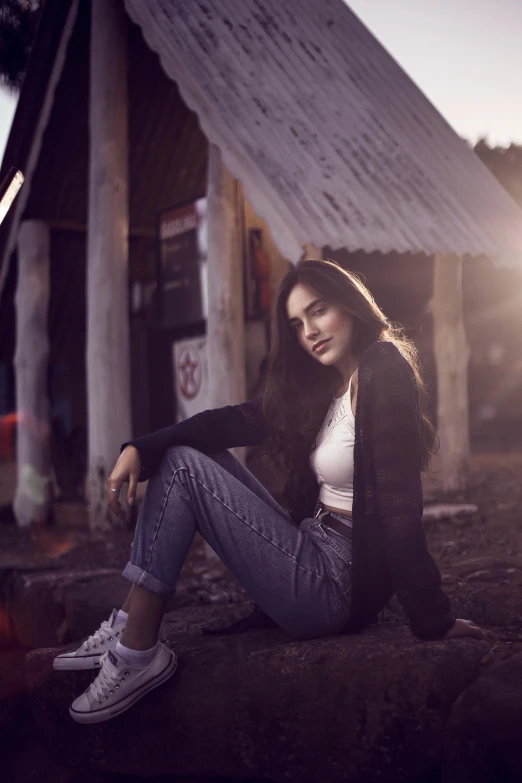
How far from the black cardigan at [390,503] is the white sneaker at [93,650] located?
859 mm

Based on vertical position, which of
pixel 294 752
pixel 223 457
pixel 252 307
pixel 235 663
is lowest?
pixel 294 752

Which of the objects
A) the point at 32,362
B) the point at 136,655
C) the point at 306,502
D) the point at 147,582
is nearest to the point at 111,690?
the point at 136,655

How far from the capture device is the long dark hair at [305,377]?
9.29 ft

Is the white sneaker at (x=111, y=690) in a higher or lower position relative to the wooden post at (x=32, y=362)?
lower

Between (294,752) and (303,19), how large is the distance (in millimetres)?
7592

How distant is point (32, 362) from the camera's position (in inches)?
327

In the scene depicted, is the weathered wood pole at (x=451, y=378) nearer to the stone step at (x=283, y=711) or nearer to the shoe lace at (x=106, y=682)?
the stone step at (x=283, y=711)

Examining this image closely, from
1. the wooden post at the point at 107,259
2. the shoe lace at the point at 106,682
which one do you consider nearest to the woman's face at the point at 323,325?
the shoe lace at the point at 106,682

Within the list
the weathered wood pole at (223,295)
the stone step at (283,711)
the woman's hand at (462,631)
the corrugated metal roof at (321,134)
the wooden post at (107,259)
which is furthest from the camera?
the wooden post at (107,259)

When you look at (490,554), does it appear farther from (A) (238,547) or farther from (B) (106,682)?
(B) (106,682)

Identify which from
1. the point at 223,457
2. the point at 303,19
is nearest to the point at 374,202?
the point at 303,19

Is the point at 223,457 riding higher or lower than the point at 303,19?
lower

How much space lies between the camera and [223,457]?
3.00 m

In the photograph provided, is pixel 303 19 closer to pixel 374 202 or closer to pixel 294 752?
pixel 374 202
